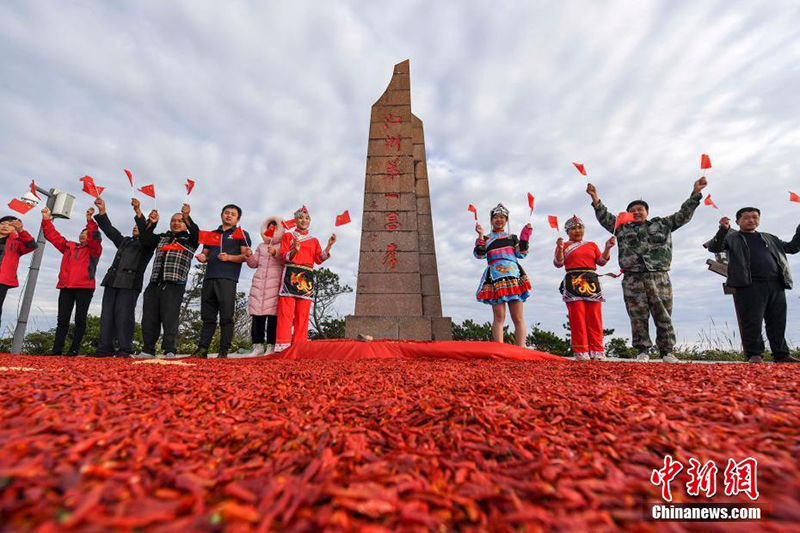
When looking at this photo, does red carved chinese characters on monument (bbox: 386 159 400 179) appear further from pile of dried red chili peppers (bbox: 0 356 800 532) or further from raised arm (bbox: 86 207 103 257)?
pile of dried red chili peppers (bbox: 0 356 800 532)

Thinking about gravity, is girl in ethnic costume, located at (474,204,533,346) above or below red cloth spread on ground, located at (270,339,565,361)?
above

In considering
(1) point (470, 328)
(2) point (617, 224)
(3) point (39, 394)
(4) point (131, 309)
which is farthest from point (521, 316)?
(4) point (131, 309)

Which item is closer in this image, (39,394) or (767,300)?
(39,394)

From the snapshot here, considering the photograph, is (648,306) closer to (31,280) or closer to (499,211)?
(499,211)

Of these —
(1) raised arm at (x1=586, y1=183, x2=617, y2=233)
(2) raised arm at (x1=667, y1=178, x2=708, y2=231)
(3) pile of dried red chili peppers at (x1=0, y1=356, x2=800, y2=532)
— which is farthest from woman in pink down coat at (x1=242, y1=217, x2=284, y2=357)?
(2) raised arm at (x1=667, y1=178, x2=708, y2=231)

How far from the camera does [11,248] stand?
5137 mm

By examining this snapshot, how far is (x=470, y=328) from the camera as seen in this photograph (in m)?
8.81

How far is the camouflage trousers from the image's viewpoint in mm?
4426

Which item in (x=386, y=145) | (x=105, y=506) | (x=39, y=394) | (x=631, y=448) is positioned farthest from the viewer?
(x=386, y=145)

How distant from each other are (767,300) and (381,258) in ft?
17.6

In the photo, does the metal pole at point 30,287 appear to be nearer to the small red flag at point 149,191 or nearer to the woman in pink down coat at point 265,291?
the small red flag at point 149,191

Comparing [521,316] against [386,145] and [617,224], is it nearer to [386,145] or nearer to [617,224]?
[617,224]

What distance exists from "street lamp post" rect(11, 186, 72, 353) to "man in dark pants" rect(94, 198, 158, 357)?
2.82m
